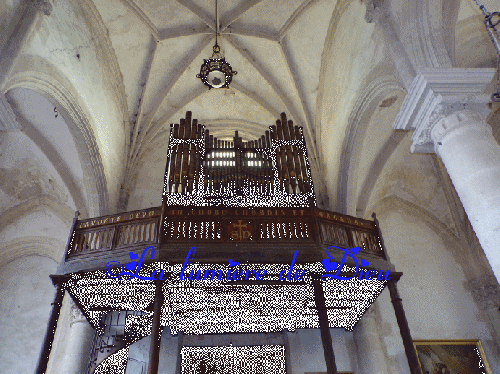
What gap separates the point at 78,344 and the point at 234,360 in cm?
336

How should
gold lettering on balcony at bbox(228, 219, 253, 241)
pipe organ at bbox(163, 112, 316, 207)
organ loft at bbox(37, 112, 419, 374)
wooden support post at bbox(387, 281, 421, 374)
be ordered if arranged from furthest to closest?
1. pipe organ at bbox(163, 112, 316, 207)
2. gold lettering on balcony at bbox(228, 219, 253, 241)
3. organ loft at bbox(37, 112, 419, 374)
4. wooden support post at bbox(387, 281, 421, 374)

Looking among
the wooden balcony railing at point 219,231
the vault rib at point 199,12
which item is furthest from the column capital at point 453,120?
the vault rib at point 199,12

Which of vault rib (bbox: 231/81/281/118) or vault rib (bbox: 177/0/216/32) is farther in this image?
vault rib (bbox: 231/81/281/118)

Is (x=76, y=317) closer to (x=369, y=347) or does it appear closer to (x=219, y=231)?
(x=219, y=231)

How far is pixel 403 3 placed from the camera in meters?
7.26

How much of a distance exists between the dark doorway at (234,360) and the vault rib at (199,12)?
8482 millimetres

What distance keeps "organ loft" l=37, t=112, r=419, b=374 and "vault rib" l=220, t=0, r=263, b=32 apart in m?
4.33

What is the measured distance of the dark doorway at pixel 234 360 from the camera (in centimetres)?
915

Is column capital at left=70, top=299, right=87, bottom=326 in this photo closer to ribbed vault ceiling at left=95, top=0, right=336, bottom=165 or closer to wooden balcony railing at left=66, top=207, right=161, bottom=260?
wooden balcony railing at left=66, top=207, right=161, bottom=260

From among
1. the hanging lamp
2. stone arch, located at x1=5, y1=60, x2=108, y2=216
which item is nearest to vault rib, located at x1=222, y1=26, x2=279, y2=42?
the hanging lamp

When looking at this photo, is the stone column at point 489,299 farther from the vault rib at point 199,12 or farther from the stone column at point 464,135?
the vault rib at point 199,12

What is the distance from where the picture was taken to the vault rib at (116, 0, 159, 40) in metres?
10.3

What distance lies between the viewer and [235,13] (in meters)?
11.3

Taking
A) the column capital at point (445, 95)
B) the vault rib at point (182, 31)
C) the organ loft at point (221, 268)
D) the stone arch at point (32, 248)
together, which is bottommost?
the organ loft at point (221, 268)
